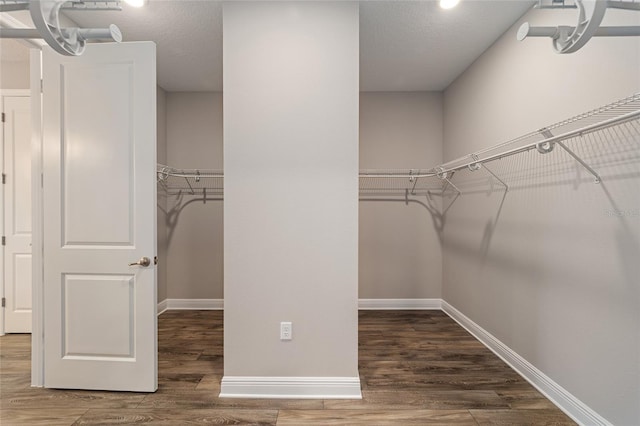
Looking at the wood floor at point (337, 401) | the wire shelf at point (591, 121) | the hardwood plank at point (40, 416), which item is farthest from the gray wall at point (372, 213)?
the hardwood plank at point (40, 416)

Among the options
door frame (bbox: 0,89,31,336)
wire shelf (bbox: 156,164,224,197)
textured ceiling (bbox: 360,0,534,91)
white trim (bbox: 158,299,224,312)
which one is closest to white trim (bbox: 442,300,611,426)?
textured ceiling (bbox: 360,0,534,91)

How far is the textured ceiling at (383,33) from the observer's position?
233 centimetres

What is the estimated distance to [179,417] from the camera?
6.30 ft

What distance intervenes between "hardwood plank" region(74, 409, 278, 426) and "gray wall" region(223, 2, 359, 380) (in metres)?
0.24

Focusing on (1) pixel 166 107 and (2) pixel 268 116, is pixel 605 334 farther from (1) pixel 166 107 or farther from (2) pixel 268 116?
(1) pixel 166 107

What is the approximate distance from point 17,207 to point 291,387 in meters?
3.17

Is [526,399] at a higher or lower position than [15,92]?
lower

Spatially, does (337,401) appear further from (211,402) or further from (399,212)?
(399,212)

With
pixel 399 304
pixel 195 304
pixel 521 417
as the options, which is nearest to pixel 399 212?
pixel 399 304

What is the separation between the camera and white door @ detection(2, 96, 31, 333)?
3.20 meters

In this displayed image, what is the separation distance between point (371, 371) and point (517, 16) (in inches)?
110

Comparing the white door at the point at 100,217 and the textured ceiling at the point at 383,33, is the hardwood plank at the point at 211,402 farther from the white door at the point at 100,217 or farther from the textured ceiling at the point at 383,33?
the textured ceiling at the point at 383,33

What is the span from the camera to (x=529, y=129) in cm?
234

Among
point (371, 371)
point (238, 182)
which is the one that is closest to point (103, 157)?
point (238, 182)
